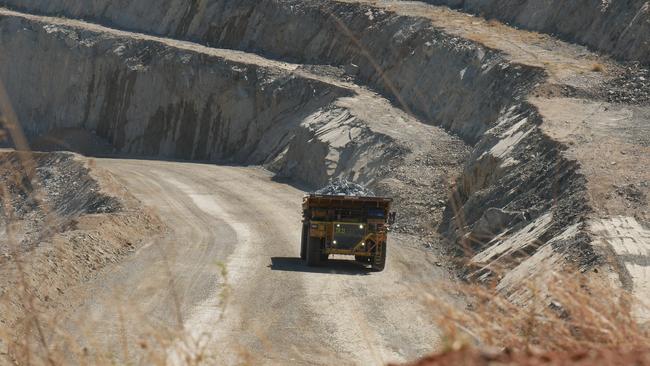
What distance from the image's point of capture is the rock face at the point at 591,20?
3834cm

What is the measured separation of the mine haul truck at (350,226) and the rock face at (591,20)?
16.3 m

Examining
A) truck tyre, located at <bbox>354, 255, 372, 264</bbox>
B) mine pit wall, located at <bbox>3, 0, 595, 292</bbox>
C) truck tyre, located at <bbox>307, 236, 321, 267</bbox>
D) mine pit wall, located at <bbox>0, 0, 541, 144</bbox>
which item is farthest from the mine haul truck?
mine pit wall, located at <bbox>0, 0, 541, 144</bbox>

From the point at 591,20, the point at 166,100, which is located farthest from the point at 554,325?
the point at 166,100

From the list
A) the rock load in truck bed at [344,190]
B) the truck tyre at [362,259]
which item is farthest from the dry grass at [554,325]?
the rock load in truck bed at [344,190]

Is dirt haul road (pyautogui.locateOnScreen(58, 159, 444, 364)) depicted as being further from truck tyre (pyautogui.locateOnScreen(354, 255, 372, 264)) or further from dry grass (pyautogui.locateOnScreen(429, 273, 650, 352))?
dry grass (pyautogui.locateOnScreen(429, 273, 650, 352))

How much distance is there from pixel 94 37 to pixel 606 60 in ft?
111

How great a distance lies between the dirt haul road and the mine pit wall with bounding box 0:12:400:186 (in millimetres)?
11283

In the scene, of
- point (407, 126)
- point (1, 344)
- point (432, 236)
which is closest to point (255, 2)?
point (407, 126)

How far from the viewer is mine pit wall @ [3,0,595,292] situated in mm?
23312

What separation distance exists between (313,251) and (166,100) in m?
33.2

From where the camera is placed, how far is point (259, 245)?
2878 cm

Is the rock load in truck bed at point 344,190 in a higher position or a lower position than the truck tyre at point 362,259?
higher

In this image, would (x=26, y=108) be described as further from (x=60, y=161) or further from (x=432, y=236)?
(x=432, y=236)

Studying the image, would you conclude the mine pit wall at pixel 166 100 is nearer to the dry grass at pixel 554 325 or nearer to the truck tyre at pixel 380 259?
the truck tyre at pixel 380 259
